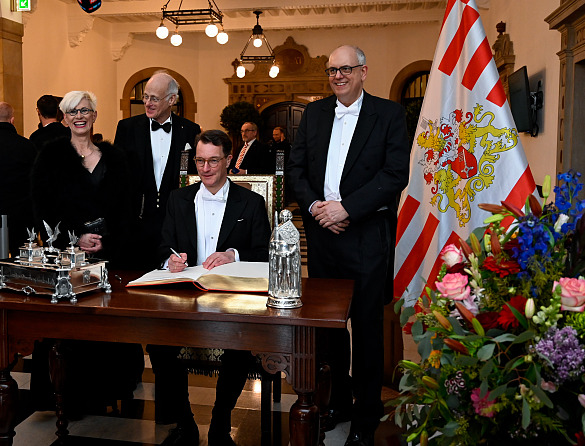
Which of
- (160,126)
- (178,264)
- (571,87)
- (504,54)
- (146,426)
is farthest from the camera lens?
(504,54)

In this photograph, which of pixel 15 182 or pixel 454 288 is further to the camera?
pixel 15 182

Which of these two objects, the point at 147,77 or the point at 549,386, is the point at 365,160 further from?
the point at 147,77

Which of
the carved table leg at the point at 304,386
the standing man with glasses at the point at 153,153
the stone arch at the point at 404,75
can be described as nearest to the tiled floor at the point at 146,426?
the standing man with glasses at the point at 153,153

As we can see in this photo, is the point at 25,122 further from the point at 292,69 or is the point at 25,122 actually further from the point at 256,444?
the point at 256,444

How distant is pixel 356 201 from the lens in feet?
9.21

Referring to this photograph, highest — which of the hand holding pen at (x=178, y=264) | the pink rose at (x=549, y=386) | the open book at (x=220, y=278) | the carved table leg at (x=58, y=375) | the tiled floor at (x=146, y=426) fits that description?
the hand holding pen at (x=178, y=264)

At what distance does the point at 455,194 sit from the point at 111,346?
1999 millimetres

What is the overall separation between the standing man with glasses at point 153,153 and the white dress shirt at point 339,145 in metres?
0.89

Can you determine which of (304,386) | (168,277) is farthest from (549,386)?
(168,277)

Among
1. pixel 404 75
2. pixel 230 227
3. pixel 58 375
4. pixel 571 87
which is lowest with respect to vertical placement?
pixel 58 375

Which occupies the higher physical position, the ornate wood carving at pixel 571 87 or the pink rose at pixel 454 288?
the ornate wood carving at pixel 571 87

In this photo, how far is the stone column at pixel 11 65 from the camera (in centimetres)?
880

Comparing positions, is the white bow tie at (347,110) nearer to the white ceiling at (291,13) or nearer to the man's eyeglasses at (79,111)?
the man's eyeglasses at (79,111)

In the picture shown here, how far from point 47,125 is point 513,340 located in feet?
13.3
